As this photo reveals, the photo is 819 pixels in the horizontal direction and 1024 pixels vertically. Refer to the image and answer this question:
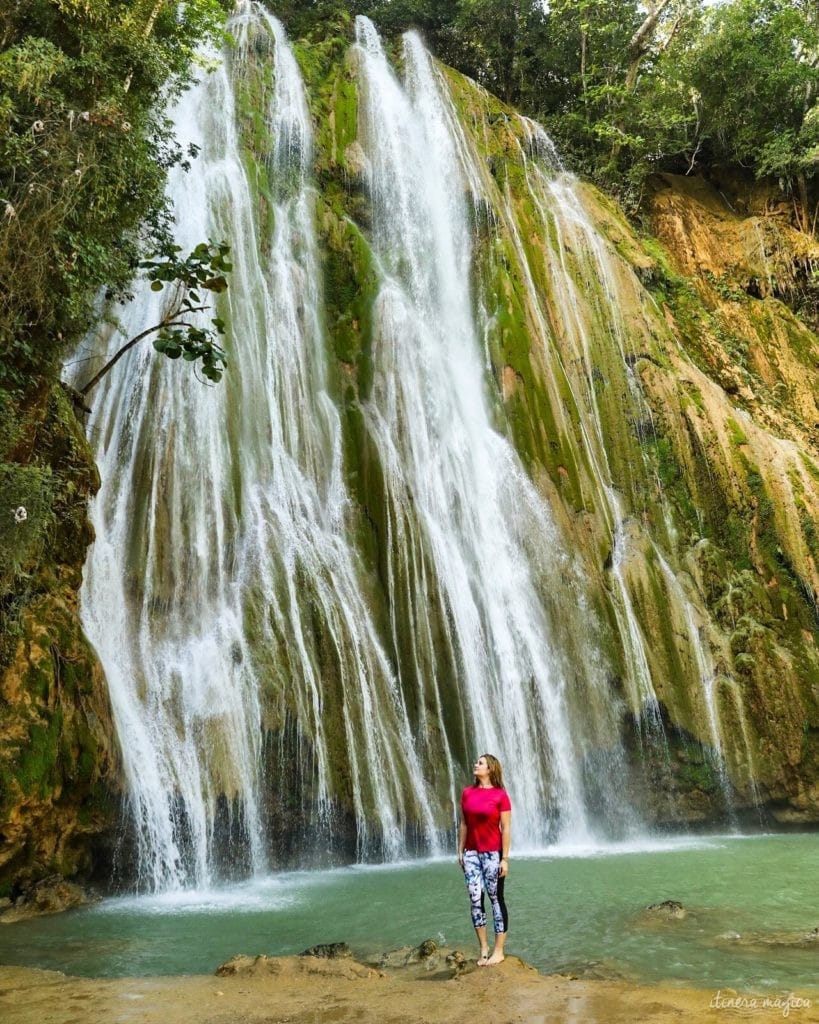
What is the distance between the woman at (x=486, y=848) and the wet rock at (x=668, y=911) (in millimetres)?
2531

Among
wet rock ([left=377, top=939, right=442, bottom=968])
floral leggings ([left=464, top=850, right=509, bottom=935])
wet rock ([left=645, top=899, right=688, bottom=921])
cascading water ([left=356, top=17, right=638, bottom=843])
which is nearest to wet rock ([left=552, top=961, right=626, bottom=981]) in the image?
floral leggings ([left=464, top=850, right=509, bottom=935])

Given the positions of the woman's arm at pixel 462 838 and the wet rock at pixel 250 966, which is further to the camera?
the woman's arm at pixel 462 838

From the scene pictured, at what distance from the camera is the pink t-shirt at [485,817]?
565 cm

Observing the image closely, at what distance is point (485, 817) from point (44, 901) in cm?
525

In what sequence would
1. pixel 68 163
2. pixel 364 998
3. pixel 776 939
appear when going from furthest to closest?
pixel 68 163
pixel 776 939
pixel 364 998

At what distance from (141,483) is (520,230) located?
1296cm

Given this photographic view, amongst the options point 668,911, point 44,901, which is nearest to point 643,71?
point 668,911

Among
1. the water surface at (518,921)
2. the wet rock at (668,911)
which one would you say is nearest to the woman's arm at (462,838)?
the water surface at (518,921)

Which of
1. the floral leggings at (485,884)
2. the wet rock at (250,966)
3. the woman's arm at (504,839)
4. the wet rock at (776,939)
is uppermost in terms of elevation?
the woman's arm at (504,839)

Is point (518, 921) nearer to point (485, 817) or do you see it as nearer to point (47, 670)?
point (485, 817)

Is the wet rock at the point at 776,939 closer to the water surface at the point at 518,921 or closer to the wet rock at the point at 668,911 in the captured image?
the water surface at the point at 518,921

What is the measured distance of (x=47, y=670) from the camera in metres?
8.88

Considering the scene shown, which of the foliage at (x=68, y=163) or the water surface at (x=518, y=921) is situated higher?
the foliage at (x=68, y=163)

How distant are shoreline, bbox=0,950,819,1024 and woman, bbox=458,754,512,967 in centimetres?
26
